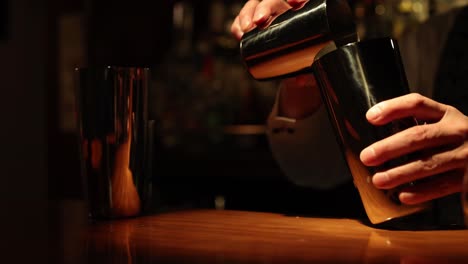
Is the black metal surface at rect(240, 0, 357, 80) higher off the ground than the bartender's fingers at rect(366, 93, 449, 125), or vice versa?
the black metal surface at rect(240, 0, 357, 80)

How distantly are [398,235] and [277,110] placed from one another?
67 cm

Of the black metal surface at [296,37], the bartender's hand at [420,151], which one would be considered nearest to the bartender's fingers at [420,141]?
Answer: the bartender's hand at [420,151]

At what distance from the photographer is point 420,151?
0.61 meters

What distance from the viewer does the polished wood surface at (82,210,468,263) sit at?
0.49 m

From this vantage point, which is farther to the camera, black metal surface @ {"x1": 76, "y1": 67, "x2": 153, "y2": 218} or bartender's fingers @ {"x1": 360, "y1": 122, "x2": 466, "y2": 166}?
black metal surface @ {"x1": 76, "y1": 67, "x2": 153, "y2": 218}

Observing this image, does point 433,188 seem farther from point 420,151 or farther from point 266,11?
point 266,11

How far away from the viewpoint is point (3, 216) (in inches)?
30.2

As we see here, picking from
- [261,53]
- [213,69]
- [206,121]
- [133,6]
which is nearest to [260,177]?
[206,121]

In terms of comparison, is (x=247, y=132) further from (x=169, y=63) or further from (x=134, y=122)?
(x=134, y=122)

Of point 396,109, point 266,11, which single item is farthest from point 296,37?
point 396,109

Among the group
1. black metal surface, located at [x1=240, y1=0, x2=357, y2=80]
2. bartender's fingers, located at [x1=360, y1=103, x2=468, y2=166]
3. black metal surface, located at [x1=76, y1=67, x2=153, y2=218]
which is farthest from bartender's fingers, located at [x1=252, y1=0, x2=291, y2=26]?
bartender's fingers, located at [x1=360, y1=103, x2=468, y2=166]

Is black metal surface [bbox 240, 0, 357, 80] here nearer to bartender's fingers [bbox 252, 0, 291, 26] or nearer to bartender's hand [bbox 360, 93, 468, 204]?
bartender's fingers [bbox 252, 0, 291, 26]

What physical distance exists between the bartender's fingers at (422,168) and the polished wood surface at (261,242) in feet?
0.18

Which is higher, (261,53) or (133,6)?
(133,6)
